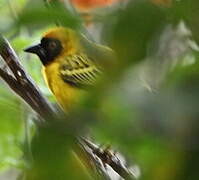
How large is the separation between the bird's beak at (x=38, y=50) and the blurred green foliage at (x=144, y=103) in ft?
3.20

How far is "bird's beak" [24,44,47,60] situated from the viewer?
1244 millimetres

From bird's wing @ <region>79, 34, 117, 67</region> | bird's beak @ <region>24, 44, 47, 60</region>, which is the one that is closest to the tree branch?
bird's wing @ <region>79, 34, 117, 67</region>

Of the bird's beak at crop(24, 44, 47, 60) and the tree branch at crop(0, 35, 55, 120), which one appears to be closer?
the tree branch at crop(0, 35, 55, 120)

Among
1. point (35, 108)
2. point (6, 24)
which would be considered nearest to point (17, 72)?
point (35, 108)

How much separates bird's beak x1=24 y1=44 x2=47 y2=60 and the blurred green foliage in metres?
0.98

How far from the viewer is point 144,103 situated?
242mm

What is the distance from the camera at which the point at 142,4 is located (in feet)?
0.83

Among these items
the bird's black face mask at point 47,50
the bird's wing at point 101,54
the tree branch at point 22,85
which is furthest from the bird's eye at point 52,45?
the bird's wing at point 101,54

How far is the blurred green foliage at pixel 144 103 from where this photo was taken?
0.23 metres

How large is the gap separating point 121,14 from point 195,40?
0.03 meters

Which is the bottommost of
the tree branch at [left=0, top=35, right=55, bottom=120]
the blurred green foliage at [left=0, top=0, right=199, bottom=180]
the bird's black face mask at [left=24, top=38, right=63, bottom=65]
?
the bird's black face mask at [left=24, top=38, right=63, bottom=65]

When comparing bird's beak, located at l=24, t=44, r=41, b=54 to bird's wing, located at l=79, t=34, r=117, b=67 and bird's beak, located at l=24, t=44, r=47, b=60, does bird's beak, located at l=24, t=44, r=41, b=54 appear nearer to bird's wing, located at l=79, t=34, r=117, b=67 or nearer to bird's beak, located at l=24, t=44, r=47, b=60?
bird's beak, located at l=24, t=44, r=47, b=60

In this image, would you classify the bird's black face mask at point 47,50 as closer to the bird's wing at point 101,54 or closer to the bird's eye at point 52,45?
the bird's eye at point 52,45

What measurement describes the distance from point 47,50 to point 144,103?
3.64ft
